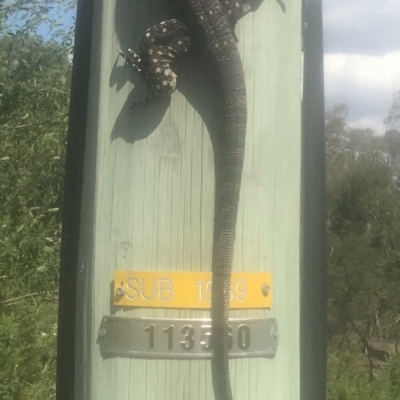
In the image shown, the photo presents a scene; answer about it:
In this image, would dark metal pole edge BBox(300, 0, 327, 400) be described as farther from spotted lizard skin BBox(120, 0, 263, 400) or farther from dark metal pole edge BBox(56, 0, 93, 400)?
dark metal pole edge BBox(56, 0, 93, 400)

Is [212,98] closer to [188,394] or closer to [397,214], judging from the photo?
[188,394]

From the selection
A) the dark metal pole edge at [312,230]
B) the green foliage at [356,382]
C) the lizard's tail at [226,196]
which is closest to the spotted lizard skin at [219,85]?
the lizard's tail at [226,196]

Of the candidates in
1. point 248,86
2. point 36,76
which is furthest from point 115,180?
point 36,76

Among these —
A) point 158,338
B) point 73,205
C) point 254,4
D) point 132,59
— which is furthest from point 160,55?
point 158,338

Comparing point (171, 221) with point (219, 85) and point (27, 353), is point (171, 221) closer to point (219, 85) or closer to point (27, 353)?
point (219, 85)

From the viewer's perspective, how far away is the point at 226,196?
1754 mm

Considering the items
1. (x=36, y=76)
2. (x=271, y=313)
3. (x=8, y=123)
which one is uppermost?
(x=36, y=76)

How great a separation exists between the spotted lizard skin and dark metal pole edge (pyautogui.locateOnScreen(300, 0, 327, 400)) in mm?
273

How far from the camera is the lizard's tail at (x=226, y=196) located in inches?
67.4

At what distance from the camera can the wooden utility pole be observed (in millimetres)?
1725

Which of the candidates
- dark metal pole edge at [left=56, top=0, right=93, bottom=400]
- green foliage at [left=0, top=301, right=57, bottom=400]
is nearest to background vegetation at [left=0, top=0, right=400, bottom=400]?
green foliage at [left=0, top=301, right=57, bottom=400]

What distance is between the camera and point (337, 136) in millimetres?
7691

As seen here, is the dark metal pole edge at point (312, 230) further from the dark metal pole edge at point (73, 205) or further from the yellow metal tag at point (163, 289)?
the dark metal pole edge at point (73, 205)

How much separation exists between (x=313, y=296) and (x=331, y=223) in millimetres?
4902
